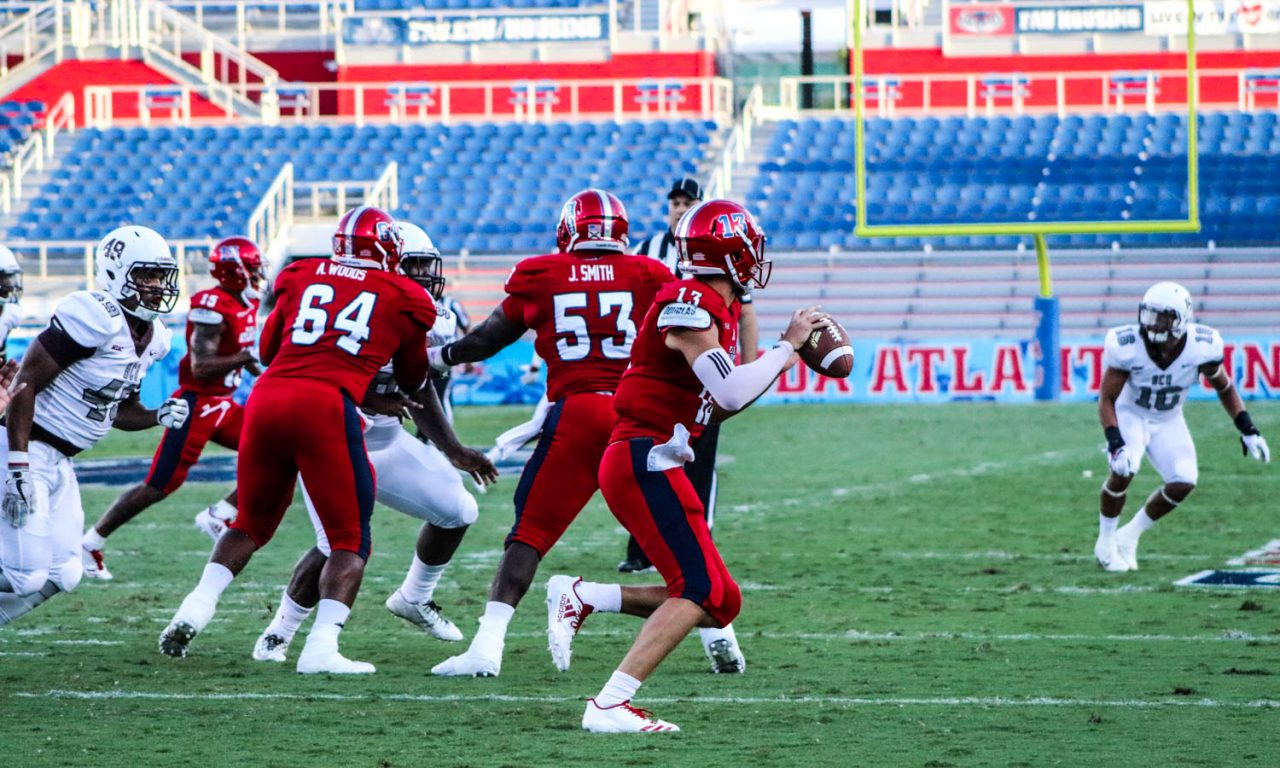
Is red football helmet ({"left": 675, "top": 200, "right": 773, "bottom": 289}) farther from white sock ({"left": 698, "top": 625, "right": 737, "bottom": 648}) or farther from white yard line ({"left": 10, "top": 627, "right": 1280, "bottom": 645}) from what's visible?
white yard line ({"left": 10, "top": 627, "right": 1280, "bottom": 645})

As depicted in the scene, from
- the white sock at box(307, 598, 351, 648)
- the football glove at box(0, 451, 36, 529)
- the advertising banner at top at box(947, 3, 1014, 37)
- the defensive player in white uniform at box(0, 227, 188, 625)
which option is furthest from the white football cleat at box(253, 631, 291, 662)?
the advertising banner at top at box(947, 3, 1014, 37)

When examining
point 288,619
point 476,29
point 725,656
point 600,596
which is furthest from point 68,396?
point 476,29

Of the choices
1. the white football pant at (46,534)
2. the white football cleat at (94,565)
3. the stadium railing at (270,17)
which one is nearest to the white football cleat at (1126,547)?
the white football cleat at (94,565)

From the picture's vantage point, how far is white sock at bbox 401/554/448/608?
24.3 feet

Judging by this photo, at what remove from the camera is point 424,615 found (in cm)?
747

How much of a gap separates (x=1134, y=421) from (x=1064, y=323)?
14728mm

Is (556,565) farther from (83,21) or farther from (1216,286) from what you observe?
(83,21)

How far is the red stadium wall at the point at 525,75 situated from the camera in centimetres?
3469

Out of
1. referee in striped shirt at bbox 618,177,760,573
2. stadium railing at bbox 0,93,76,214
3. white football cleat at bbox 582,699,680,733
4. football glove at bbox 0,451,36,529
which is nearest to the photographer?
white football cleat at bbox 582,699,680,733

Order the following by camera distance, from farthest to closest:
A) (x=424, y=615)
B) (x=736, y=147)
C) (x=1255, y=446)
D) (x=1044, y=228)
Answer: (x=736, y=147) < (x=1044, y=228) < (x=1255, y=446) < (x=424, y=615)

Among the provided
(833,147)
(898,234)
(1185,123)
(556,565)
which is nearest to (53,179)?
(833,147)

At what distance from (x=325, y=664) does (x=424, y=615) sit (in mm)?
732

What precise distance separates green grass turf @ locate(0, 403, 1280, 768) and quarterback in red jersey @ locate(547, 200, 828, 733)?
0.26m

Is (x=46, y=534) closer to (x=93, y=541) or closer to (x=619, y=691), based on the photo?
Answer: (x=619, y=691)
